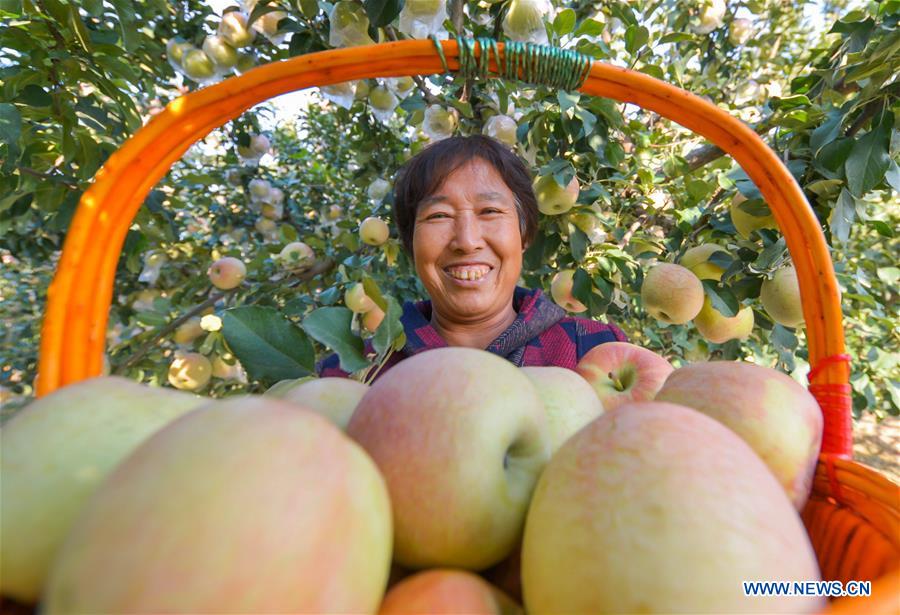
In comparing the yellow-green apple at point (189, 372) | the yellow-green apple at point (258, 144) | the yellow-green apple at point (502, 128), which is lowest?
the yellow-green apple at point (189, 372)

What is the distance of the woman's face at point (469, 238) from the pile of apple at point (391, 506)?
2.87ft

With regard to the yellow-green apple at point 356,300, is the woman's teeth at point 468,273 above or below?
above

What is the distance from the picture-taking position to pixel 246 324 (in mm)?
718

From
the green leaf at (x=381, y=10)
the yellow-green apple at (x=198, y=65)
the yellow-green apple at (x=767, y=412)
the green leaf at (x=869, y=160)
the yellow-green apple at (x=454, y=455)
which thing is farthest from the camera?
the yellow-green apple at (x=198, y=65)

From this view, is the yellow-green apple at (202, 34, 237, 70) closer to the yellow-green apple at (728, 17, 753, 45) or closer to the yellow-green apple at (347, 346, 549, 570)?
the yellow-green apple at (347, 346, 549, 570)

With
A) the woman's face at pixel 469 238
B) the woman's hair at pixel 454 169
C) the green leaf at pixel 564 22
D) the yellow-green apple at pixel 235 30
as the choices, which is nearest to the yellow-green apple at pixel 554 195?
the woman's hair at pixel 454 169

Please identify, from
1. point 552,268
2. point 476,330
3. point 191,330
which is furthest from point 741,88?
point 191,330

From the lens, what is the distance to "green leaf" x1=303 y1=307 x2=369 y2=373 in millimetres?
689

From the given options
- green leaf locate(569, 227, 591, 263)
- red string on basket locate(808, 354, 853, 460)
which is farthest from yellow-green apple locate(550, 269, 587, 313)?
red string on basket locate(808, 354, 853, 460)

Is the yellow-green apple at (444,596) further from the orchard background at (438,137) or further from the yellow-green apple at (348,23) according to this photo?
the yellow-green apple at (348,23)

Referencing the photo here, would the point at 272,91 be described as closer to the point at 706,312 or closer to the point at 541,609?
the point at 541,609

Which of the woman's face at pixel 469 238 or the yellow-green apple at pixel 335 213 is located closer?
the woman's face at pixel 469 238

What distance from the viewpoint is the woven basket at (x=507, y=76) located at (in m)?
0.48

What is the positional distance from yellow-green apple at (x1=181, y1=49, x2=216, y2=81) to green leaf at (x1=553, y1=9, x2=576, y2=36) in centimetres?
117
